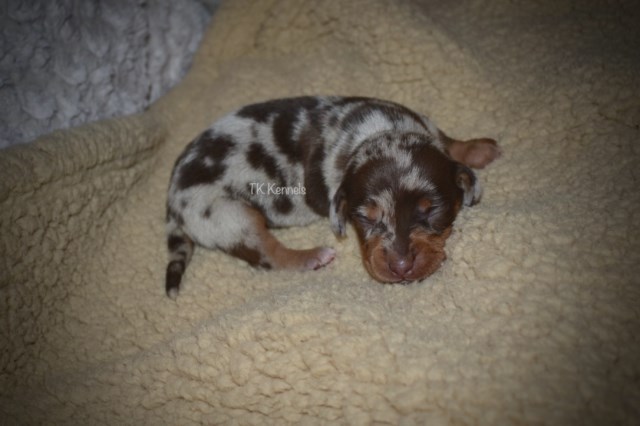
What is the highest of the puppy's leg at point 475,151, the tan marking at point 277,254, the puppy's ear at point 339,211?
the puppy's leg at point 475,151

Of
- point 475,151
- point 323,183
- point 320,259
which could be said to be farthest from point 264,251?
point 475,151

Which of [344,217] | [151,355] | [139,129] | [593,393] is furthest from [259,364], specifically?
[139,129]

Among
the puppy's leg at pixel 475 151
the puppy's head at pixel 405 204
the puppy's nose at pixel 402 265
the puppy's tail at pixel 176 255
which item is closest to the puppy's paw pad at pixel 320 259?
the puppy's head at pixel 405 204

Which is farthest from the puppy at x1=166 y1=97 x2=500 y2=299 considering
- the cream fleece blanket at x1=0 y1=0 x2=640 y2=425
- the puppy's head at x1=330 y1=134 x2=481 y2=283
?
the cream fleece blanket at x1=0 y1=0 x2=640 y2=425

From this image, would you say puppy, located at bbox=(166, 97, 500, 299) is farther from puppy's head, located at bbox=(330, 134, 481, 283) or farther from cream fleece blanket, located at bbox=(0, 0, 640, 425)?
cream fleece blanket, located at bbox=(0, 0, 640, 425)

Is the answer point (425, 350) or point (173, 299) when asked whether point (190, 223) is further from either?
point (425, 350)

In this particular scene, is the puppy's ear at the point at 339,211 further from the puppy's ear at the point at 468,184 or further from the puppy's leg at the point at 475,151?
the puppy's leg at the point at 475,151

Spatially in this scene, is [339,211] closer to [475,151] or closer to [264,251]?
[264,251]

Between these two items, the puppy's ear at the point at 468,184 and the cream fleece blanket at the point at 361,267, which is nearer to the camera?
the cream fleece blanket at the point at 361,267
